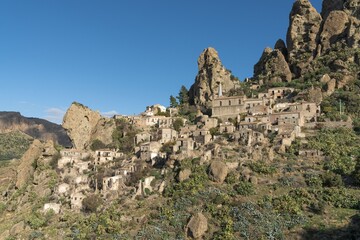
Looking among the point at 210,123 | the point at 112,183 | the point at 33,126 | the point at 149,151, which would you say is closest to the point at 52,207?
the point at 112,183

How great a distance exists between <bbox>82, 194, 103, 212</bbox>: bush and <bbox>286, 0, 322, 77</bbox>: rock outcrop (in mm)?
47706

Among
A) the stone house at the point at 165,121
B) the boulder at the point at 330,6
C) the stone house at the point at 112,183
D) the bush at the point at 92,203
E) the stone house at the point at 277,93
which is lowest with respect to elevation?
the bush at the point at 92,203

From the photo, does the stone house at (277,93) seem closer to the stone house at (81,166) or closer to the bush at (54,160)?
the stone house at (81,166)

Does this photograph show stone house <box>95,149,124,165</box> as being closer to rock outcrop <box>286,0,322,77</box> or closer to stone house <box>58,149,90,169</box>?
stone house <box>58,149,90,169</box>

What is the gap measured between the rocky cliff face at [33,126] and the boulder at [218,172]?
11906 cm

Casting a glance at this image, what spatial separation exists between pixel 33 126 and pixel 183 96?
326 ft

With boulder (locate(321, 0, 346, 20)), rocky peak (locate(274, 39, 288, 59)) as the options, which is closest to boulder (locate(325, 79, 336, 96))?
rocky peak (locate(274, 39, 288, 59))

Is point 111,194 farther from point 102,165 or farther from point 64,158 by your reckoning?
point 64,158

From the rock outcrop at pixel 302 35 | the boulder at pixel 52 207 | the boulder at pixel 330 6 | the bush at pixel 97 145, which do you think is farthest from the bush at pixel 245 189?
the boulder at pixel 330 6

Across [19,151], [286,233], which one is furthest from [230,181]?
[19,151]

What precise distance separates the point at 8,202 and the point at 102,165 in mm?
14153

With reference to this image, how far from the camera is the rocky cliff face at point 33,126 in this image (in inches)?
6462

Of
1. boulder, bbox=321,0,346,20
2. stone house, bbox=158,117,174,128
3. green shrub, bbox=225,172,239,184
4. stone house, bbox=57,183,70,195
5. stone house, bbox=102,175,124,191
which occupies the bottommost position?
stone house, bbox=57,183,70,195

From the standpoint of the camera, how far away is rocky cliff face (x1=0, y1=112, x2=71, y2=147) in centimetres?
16412
